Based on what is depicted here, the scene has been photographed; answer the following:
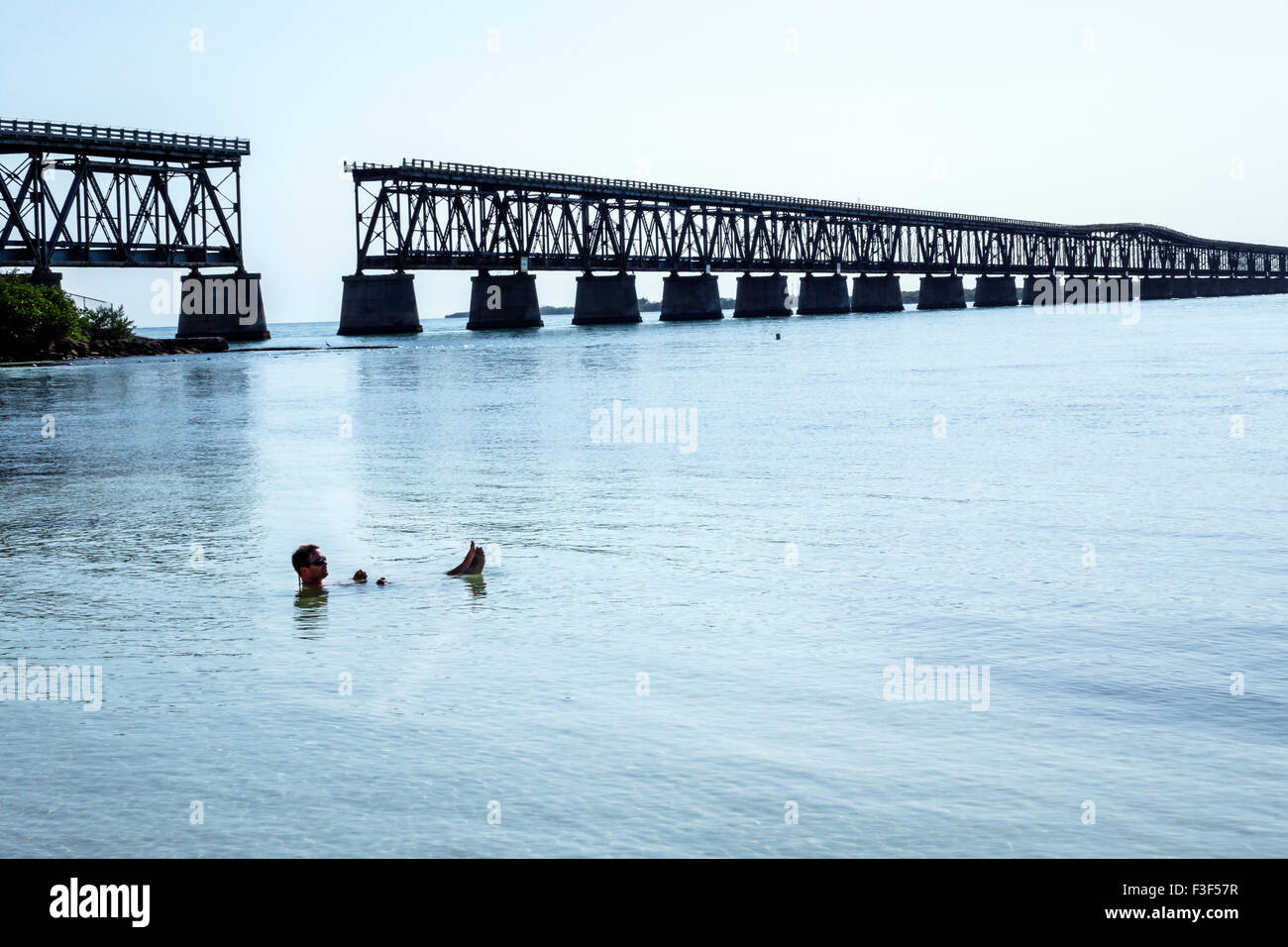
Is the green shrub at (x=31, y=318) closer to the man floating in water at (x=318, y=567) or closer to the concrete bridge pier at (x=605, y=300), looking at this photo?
the man floating in water at (x=318, y=567)

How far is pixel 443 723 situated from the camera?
9.87 metres

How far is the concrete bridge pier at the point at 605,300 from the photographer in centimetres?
18088

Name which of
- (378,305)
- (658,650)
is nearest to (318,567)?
(658,650)

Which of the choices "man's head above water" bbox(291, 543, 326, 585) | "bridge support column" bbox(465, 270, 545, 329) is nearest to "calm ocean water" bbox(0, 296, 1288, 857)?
Answer: "man's head above water" bbox(291, 543, 326, 585)

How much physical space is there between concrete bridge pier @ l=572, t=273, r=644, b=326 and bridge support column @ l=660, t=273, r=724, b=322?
8.06 m

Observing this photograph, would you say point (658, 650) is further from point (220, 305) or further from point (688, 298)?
point (688, 298)

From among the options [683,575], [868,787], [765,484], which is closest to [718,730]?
[868,787]

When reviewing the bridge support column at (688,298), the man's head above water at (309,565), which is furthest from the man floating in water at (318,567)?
the bridge support column at (688,298)

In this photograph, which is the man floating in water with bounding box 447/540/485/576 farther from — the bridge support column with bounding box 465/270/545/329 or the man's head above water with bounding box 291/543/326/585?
the bridge support column with bounding box 465/270/545/329

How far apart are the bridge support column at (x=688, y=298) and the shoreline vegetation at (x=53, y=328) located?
337ft

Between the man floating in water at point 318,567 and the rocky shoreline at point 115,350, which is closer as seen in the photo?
the man floating in water at point 318,567

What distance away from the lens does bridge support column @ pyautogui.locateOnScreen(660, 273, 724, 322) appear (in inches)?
7603

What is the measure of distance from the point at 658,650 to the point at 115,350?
290 ft
